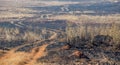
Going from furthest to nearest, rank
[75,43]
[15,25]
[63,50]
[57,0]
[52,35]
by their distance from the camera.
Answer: [57,0] < [15,25] < [52,35] < [75,43] < [63,50]

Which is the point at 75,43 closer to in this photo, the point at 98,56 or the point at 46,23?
the point at 98,56

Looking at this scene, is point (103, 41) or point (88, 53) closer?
point (88, 53)

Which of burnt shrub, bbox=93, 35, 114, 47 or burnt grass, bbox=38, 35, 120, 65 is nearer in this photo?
burnt grass, bbox=38, 35, 120, 65

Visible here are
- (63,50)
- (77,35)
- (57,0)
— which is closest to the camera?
(63,50)

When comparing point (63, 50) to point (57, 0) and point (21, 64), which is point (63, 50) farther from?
point (57, 0)

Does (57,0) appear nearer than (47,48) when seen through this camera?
No

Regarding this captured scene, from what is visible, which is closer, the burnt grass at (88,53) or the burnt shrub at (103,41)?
the burnt grass at (88,53)

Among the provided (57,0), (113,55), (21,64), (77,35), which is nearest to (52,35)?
(77,35)

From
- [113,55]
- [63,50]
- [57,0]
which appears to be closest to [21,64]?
[63,50]

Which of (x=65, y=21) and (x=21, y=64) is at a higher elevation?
(x=21, y=64)
